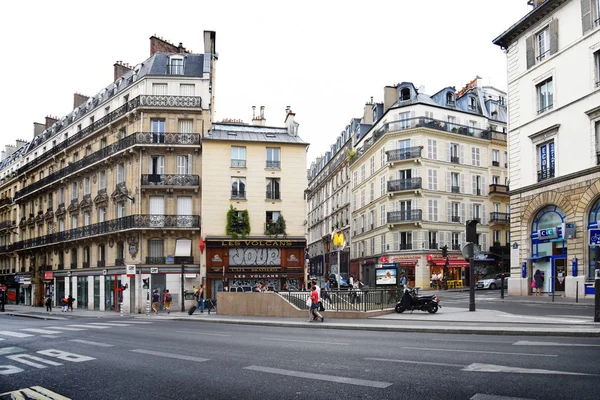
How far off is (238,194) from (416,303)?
21218 millimetres

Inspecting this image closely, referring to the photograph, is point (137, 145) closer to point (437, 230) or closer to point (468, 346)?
point (437, 230)

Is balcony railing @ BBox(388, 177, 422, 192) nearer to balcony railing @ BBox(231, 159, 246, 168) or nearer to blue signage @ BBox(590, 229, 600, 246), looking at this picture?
balcony railing @ BBox(231, 159, 246, 168)

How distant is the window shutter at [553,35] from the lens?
28.0 m

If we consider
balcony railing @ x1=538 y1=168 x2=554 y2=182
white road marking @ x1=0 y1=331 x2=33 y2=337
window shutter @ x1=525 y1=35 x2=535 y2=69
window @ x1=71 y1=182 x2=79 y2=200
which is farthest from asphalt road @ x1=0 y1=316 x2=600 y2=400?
window @ x1=71 y1=182 x2=79 y2=200

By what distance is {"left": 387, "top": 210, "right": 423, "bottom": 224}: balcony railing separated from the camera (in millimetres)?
48531

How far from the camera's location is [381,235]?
5272 cm

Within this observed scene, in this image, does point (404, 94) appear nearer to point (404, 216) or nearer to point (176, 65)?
point (404, 216)

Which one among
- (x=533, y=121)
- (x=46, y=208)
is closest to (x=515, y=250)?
(x=533, y=121)

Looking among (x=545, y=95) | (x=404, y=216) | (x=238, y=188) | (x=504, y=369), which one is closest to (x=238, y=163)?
(x=238, y=188)

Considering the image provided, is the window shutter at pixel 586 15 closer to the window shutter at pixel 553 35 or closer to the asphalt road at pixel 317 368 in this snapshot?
the window shutter at pixel 553 35

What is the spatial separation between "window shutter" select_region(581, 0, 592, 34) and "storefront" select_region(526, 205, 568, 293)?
8838mm

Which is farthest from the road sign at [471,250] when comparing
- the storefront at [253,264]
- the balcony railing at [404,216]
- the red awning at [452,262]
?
the balcony railing at [404,216]

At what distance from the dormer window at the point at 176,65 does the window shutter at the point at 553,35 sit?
25.9 metres

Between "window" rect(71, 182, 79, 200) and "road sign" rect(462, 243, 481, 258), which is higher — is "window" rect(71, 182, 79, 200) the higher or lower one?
the higher one
